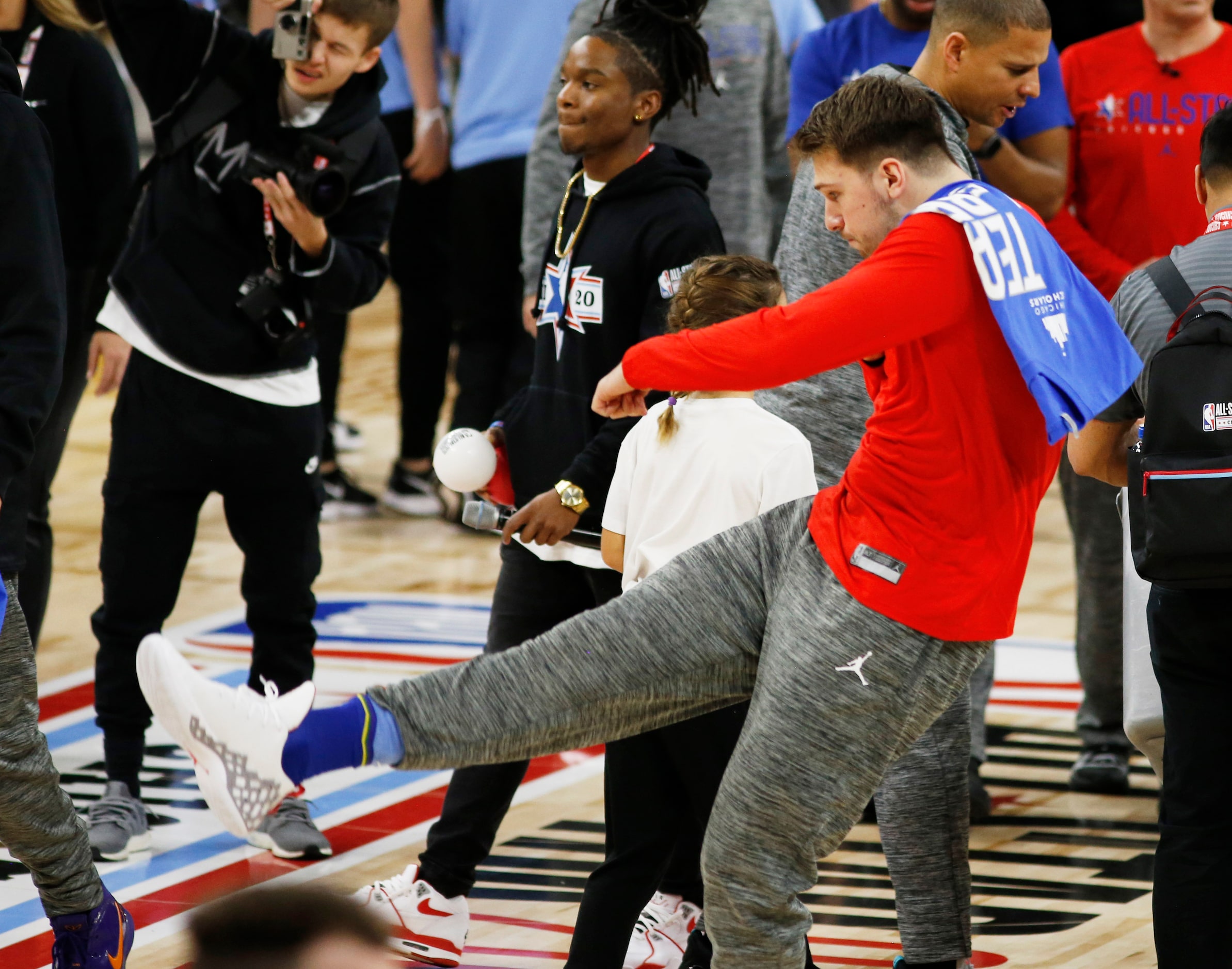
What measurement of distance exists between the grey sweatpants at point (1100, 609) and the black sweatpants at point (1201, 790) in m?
1.79

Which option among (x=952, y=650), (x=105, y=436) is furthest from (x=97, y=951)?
(x=105, y=436)

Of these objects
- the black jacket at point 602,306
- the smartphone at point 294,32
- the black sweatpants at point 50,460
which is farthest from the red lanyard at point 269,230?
the black jacket at point 602,306

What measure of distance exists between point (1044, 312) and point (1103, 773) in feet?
7.78

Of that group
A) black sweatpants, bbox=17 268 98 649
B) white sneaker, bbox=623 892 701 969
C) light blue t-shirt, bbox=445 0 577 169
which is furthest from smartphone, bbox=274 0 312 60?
light blue t-shirt, bbox=445 0 577 169

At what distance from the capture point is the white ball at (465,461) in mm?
3354

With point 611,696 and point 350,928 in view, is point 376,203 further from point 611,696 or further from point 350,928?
point 350,928

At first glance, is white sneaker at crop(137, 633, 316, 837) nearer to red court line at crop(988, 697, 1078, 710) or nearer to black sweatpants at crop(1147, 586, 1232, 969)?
black sweatpants at crop(1147, 586, 1232, 969)

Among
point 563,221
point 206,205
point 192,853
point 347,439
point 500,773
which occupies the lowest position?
point 347,439

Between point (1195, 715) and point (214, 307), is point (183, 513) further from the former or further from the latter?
point (1195, 715)

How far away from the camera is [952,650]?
2.51m

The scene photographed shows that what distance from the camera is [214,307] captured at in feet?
12.6

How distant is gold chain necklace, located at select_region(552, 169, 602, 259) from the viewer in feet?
11.1

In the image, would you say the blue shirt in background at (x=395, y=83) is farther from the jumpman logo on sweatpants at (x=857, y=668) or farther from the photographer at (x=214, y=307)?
the jumpman logo on sweatpants at (x=857, y=668)

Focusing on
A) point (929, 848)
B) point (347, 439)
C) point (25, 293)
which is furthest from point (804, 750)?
point (347, 439)
